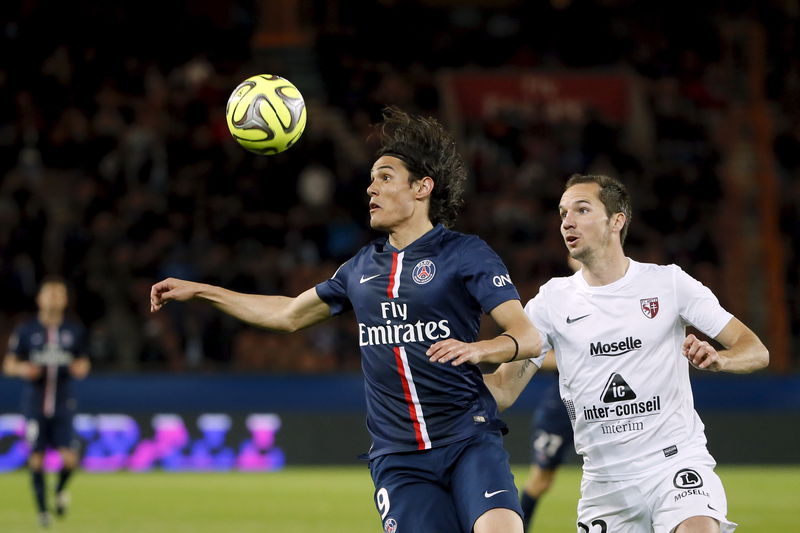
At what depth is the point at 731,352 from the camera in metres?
5.45

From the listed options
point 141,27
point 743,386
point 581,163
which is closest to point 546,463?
point 743,386

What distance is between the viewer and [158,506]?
13.1 m

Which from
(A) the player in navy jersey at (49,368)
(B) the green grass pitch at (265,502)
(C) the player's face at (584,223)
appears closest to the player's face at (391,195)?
(C) the player's face at (584,223)

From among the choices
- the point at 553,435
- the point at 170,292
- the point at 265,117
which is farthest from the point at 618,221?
the point at 553,435

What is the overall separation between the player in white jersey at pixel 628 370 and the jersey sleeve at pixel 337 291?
76cm

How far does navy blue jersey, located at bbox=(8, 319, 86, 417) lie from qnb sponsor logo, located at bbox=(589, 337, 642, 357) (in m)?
8.54

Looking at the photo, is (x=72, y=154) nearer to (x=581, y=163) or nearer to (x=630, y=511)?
(x=581, y=163)

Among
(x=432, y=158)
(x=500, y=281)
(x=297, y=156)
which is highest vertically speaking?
(x=297, y=156)

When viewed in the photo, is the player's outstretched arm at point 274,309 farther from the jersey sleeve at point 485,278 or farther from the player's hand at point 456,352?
the player's hand at point 456,352

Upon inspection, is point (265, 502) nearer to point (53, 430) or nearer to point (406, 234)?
point (53, 430)

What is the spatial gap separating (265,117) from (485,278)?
1.62m

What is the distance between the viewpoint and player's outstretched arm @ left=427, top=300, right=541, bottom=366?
480 centimetres

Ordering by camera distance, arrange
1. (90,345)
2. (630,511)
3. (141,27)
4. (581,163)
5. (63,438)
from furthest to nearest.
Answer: (141,27), (581,163), (90,345), (63,438), (630,511)

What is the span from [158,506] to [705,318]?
340 inches
